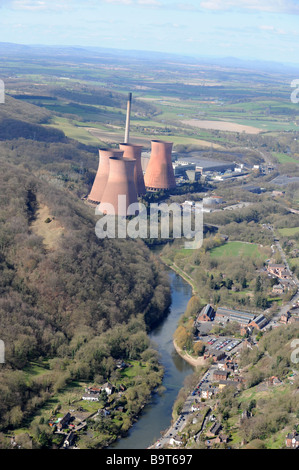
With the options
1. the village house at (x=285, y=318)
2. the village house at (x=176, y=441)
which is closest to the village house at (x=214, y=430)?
the village house at (x=176, y=441)

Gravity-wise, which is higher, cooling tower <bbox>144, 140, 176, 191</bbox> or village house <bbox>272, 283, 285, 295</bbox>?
cooling tower <bbox>144, 140, 176, 191</bbox>

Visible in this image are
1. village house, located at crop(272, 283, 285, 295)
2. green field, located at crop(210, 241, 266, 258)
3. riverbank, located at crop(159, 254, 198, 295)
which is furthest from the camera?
green field, located at crop(210, 241, 266, 258)

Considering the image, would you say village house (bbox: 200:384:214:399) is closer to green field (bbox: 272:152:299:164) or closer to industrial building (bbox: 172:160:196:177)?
industrial building (bbox: 172:160:196:177)

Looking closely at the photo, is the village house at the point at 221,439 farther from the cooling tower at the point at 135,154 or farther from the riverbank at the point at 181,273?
the cooling tower at the point at 135,154

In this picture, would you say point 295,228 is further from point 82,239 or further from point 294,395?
point 294,395

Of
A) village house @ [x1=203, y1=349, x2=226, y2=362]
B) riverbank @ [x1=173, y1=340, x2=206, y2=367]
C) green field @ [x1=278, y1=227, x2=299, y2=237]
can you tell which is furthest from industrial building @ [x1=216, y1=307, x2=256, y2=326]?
green field @ [x1=278, y1=227, x2=299, y2=237]

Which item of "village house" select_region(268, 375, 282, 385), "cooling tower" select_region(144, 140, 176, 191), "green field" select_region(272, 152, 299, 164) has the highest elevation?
"cooling tower" select_region(144, 140, 176, 191)

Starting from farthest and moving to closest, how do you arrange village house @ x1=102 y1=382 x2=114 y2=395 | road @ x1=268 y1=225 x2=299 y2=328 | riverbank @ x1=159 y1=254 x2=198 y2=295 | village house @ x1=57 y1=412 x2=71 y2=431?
1. riverbank @ x1=159 y1=254 x2=198 y2=295
2. road @ x1=268 y1=225 x2=299 y2=328
3. village house @ x1=102 y1=382 x2=114 y2=395
4. village house @ x1=57 y1=412 x2=71 y2=431
